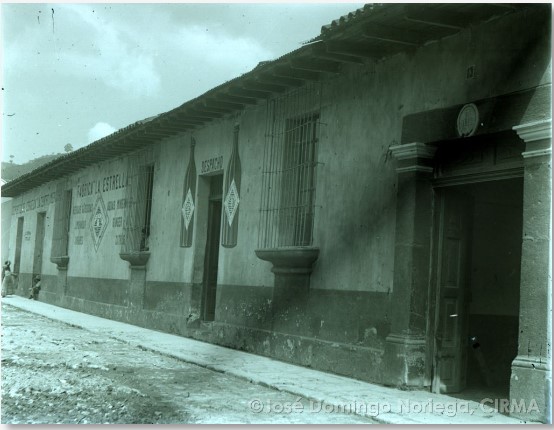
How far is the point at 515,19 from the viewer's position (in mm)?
6230

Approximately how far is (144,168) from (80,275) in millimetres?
4503

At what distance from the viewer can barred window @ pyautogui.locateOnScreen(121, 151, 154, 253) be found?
14.4 m

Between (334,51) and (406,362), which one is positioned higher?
(334,51)

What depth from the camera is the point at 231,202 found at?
11031mm

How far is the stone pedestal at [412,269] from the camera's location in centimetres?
714

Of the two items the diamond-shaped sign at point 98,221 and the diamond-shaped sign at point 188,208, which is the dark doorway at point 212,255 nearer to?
the diamond-shaped sign at point 188,208

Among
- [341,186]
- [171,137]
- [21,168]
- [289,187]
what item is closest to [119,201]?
[171,137]

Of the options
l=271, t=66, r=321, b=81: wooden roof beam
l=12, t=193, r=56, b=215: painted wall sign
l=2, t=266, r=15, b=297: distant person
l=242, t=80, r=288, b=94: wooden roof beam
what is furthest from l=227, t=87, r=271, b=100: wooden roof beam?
l=2, t=266, r=15, b=297: distant person

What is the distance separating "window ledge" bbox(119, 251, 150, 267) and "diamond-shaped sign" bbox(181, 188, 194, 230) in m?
1.66

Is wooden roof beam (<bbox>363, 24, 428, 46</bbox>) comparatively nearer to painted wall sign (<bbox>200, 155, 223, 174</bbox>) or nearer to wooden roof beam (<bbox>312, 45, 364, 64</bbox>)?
wooden roof beam (<bbox>312, 45, 364, 64</bbox>)

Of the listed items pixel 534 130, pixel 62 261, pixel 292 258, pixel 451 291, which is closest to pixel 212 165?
pixel 292 258

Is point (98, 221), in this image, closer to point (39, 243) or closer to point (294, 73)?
point (39, 243)

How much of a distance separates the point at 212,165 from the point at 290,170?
8.67 feet

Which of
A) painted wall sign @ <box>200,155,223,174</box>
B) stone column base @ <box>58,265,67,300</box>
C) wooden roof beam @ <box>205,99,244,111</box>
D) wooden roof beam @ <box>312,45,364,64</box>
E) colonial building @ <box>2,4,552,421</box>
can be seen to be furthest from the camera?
stone column base @ <box>58,265,67,300</box>
